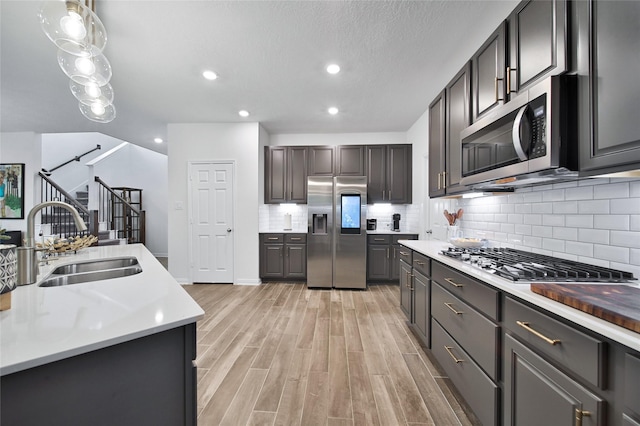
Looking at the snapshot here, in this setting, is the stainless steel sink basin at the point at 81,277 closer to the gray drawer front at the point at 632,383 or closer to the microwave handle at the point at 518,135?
the gray drawer front at the point at 632,383

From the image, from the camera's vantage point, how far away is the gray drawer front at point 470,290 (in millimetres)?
1233

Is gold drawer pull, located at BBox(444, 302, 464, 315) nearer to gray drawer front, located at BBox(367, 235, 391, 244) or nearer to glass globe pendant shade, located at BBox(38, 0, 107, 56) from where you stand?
gray drawer front, located at BBox(367, 235, 391, 244)

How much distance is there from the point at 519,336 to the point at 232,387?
1760mm

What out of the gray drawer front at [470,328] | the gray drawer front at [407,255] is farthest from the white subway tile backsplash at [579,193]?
the gray drawer front at [407,255]

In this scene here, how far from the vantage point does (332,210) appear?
160 inches

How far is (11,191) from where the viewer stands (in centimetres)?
489

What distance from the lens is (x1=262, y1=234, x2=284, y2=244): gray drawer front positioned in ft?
14.2

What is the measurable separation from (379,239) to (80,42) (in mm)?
3951

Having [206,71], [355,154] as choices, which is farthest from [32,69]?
[355,154]

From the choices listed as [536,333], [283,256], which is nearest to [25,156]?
[283,256]

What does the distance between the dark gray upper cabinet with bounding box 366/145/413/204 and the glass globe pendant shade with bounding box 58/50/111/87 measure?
3624 mm

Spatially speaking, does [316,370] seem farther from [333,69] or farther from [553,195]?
[333,69]

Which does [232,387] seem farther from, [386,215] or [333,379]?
[386,215]

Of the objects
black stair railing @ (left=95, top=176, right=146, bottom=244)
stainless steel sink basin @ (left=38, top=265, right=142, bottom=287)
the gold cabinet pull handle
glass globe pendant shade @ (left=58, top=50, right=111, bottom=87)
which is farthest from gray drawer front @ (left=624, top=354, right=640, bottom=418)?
black stair railing @ (left=95, top=176, right=146, bottom=244)
